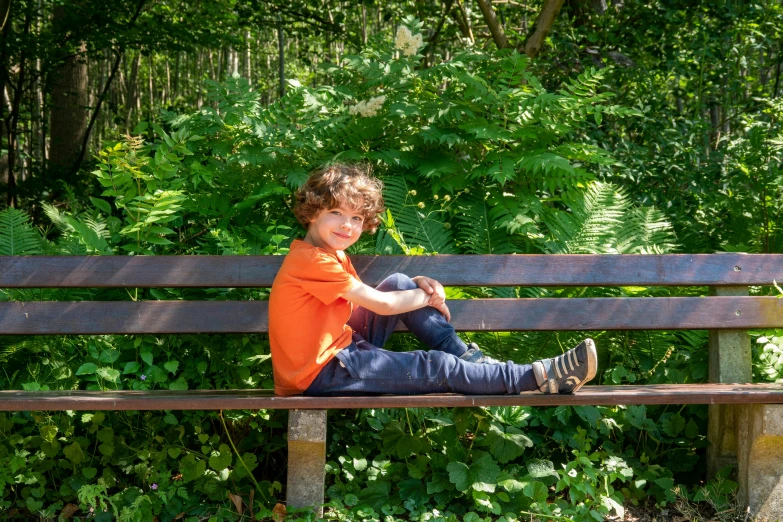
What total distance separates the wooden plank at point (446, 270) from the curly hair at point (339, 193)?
0.38 meters

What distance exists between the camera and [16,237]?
382 cm

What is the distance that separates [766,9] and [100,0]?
226 inches

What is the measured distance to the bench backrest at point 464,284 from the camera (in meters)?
3.28

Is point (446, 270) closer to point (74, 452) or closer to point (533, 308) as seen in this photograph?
point (533, 308)

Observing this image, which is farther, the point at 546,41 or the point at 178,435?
the point at 546,41

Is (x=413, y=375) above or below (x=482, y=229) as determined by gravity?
below

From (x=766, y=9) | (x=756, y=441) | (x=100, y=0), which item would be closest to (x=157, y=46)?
(x=100, y=0)

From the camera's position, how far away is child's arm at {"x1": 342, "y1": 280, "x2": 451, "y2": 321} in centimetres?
292

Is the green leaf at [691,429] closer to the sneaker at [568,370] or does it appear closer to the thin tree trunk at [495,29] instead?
the sneaker at [568,370]

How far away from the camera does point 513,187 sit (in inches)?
163

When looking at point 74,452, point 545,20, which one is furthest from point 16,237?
point 545,20

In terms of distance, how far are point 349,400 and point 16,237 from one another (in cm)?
201

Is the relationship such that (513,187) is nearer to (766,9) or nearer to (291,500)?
(291,500)

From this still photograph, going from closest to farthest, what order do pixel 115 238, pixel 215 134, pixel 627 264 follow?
pixel 627 264
pixel 115 238
pixel 215 134
